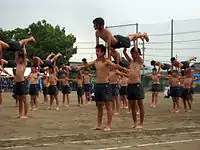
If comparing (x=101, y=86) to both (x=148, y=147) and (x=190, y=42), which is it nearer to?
(x=148, y=147)

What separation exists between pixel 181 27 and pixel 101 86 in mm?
25255

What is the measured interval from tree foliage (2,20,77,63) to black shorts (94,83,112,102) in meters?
39.0

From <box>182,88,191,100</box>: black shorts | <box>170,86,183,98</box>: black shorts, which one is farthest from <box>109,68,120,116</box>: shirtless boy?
<box>182,88,191,100</box>: black shorts

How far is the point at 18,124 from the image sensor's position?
33.1 feet

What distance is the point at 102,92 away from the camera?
9.41 metres

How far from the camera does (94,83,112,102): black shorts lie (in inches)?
370

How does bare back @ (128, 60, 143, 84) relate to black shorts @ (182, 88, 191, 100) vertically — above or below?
above

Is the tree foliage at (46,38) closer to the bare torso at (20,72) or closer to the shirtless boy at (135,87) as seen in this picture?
the bare torso at (20,72)

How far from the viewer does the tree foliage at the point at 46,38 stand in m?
49.7

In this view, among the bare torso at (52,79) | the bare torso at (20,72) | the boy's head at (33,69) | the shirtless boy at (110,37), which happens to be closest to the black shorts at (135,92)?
the shirtless boy at (110,37)

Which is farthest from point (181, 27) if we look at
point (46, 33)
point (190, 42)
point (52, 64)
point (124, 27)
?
point (46, 33)

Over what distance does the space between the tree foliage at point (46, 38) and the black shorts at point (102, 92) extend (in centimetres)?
3896

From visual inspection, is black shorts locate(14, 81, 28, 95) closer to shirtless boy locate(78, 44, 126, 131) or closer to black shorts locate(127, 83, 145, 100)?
shirtless boy locate(78, 44, 126, 131)

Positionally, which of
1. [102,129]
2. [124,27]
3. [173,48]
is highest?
[124,27]
